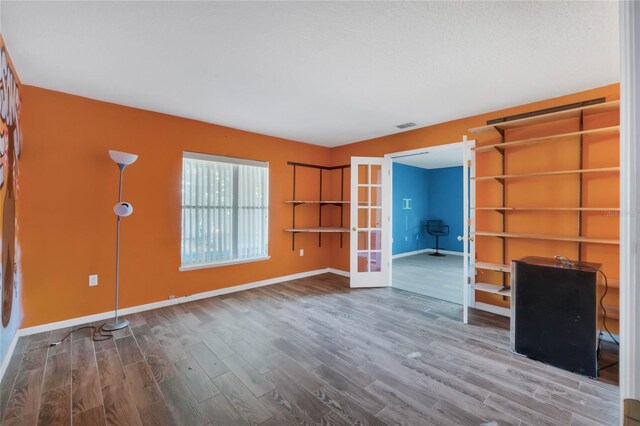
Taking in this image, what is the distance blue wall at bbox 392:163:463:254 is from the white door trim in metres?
6.27

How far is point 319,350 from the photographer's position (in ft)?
8.27

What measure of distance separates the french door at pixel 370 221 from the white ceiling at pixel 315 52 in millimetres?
1347

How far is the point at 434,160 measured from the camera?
23.5 ft

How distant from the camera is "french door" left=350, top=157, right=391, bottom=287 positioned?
14.9 feet

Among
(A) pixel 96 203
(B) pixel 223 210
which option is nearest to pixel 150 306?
(A) pixel 96 203

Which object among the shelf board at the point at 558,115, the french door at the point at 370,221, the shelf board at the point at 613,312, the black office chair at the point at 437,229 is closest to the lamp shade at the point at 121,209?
the french door at the point at 370,221

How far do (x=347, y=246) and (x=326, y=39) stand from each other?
3804mm

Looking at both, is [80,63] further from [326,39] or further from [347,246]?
[347,246]

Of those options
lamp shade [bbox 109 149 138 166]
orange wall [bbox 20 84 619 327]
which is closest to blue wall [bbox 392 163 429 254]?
orange wall [bbox 20 84 619 327]

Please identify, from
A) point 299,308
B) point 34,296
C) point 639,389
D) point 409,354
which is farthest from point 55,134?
point 639,389

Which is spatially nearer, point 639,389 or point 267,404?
point 639,389

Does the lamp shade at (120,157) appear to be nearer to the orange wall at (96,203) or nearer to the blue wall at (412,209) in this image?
the orange wall at (96,203)

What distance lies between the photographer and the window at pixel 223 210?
12.5ft

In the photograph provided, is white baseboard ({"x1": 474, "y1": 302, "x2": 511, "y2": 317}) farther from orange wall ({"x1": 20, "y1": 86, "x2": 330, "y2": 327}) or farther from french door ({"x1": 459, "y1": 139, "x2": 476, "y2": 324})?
orange wall ({"x1": 20, "y1": 86, "x2": 330, "y2": 327})
